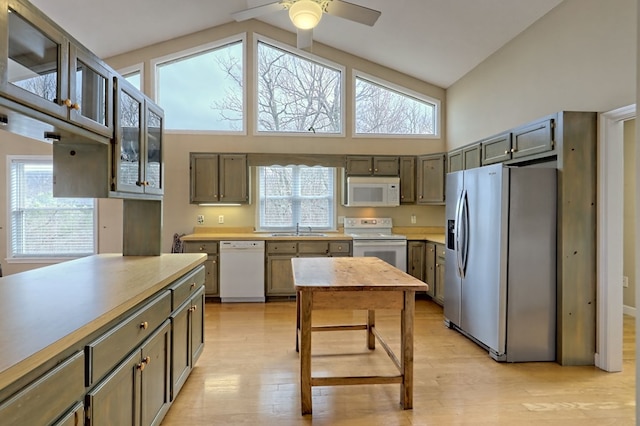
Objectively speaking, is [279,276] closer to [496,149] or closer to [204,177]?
[204,177]

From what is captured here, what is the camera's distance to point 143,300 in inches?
67.0

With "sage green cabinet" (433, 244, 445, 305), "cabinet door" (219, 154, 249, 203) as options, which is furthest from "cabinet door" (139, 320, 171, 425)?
"sage green cabinet" (433, 244, 445, 305)

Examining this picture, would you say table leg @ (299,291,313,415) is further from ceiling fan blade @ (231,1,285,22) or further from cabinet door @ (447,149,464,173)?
cabinet door @ (447,149,464,173)

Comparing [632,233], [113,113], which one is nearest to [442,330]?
[632,233]

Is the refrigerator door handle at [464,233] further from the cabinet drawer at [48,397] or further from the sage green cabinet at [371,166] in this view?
the cabinet drawer at [48,397]

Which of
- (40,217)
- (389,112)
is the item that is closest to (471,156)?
(389,112)

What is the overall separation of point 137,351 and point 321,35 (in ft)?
15.9

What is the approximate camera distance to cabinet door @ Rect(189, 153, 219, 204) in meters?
4.93

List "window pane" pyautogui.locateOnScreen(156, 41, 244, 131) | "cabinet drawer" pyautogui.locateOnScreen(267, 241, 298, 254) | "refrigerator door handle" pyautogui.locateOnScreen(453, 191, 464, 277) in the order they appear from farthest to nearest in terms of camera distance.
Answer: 1. "window pane" pyautogui.locateOnScreen(156, 41, 244, 131)
2. "cabinet drawer" pyautogui.locateOnScreen(267, 241, 298, 254)
3. "refrigerator door handle" pyautogui.locateOnScreen(453, 191, 464, 277)

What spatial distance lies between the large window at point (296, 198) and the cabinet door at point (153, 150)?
2.43 m

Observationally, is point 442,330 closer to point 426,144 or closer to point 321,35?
point 426,144

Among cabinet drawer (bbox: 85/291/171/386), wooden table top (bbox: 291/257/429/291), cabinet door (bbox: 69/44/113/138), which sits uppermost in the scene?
cabinet door (bbox: 69/44/113/138)

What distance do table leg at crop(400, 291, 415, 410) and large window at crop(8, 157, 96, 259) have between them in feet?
15.5

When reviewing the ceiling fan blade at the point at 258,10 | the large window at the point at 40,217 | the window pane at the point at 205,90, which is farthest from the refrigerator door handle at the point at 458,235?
the large window at the point at 40,217
